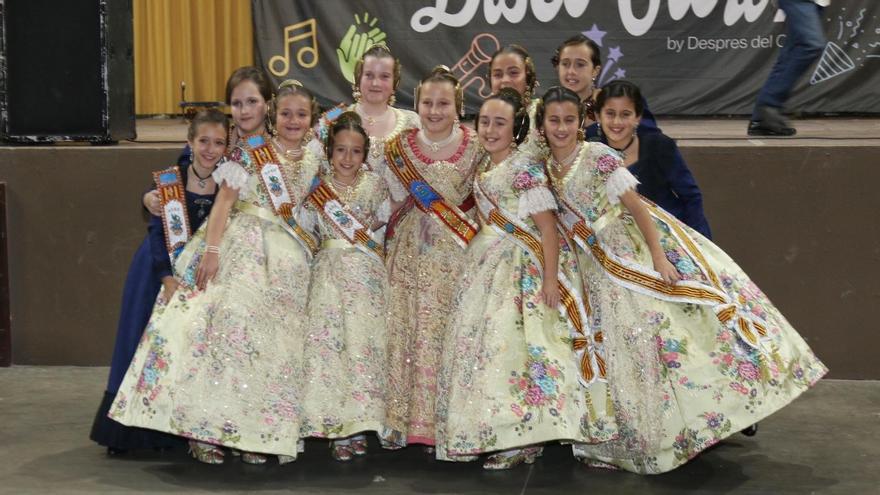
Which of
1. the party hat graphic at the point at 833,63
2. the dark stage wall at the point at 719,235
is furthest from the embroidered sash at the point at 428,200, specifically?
the party hat graphic at the point at 833,63

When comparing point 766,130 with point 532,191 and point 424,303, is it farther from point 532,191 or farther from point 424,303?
point 424,303

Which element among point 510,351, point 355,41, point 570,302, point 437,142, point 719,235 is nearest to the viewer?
point 510,351

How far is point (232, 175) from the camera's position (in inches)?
167

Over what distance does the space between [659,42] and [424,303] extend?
288cm

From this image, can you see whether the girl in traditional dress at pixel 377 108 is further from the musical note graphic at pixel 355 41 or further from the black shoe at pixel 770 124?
the musical note graphic at pixel 355 41

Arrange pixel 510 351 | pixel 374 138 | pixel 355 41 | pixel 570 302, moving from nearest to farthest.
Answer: pixel 510 351
pixel 570 302
pixel 374 138
pixel 355 41

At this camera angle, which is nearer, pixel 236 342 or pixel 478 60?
pixel 236 342

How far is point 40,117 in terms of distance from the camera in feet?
18.1

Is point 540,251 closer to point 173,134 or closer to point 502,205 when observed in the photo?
point 502,205

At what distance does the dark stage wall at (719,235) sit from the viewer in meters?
5.31

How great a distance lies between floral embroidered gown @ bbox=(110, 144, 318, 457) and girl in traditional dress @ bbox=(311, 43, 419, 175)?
0.30m

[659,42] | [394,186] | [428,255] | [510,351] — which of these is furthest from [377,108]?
[659,42]

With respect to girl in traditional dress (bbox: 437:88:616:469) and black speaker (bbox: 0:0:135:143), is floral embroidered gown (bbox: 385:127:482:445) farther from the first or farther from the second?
black speaker (bbox: 0:0:135:143)

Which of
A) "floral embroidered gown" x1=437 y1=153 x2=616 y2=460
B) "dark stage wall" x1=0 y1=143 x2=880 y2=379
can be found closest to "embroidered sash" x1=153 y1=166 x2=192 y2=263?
"floral embroidered gown" x1=437 y1=153 x2=616 y2=460
